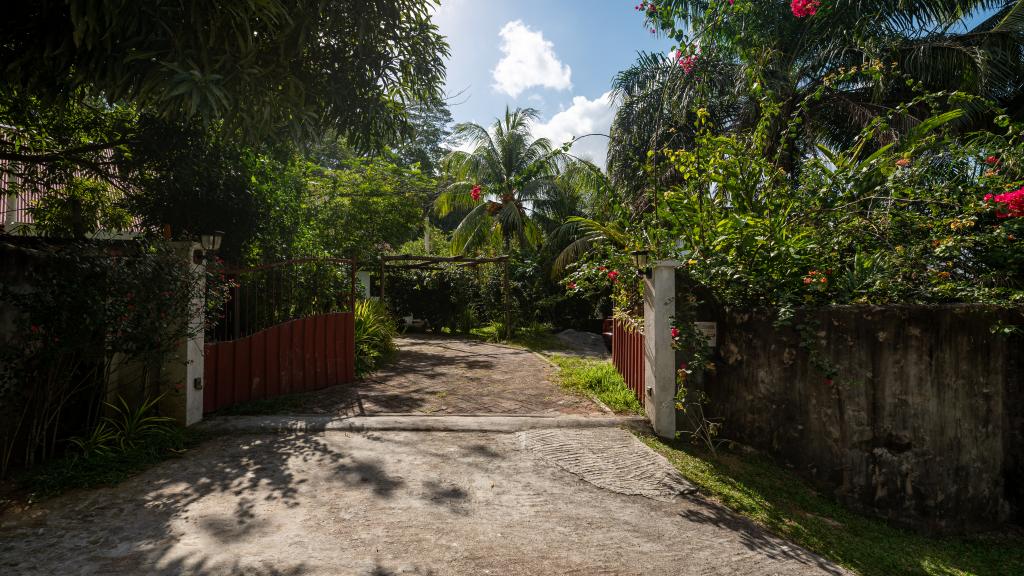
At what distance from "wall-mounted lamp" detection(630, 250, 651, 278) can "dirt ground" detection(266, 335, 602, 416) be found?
1606mm

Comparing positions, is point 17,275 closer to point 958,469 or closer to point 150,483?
point 150,483

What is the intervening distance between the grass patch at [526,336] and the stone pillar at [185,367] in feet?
24.5

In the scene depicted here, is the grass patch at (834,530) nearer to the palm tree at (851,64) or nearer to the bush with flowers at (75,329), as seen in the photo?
the bush with flowers at (75,329)

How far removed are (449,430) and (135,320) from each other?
2720 millimetres

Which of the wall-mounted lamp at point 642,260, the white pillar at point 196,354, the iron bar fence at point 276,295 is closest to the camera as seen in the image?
the white pillar at point 196,354

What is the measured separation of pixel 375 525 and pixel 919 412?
4.17 m

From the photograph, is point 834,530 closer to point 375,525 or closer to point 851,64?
point 375,525

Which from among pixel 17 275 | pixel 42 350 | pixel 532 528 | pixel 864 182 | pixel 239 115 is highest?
pixel 239 115

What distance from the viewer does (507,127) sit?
20.2 metres

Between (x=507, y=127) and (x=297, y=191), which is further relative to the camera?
(x=507, y=127)

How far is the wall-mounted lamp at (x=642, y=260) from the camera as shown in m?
5.18

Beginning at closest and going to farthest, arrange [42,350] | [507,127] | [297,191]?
[42,350], [297,191], [507,127]

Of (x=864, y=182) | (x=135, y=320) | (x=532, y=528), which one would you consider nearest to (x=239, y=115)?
(x=135, y=320)

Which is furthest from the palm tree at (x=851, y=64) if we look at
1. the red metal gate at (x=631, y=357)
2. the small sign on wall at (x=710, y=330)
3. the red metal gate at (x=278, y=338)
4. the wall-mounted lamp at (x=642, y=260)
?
the red metal gate at (x=278, y=338)
